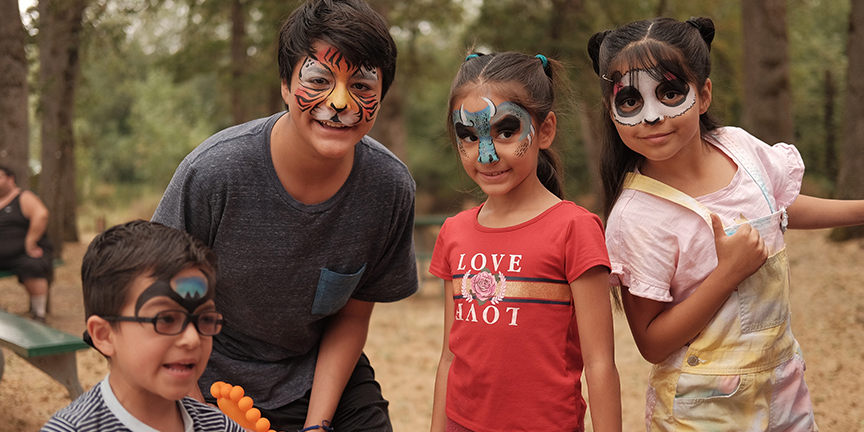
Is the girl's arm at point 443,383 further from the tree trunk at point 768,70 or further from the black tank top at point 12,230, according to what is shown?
the black tank top at point 12,230

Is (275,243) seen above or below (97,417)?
above

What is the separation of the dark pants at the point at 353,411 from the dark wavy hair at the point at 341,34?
107 centimetres

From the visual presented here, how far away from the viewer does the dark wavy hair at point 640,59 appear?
2.04m

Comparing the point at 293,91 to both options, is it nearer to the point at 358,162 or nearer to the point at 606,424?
the point at 358,162

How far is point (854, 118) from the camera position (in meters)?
6.99

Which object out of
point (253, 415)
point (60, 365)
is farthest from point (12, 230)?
point (253, 415)

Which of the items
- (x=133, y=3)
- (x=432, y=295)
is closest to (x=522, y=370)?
(x=432, y=295)

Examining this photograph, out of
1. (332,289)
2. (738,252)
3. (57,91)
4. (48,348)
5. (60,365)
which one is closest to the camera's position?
(738,252)

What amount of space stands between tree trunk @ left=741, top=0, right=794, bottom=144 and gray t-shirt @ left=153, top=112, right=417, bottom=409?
233 inches

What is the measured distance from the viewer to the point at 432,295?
9.77 metres

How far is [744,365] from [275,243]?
1.43 m

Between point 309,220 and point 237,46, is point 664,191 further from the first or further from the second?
point 237,46

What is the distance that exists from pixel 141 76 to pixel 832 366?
110 ft

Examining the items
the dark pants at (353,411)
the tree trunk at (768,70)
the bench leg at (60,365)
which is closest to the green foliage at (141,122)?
the tree trunk at (768,70)
